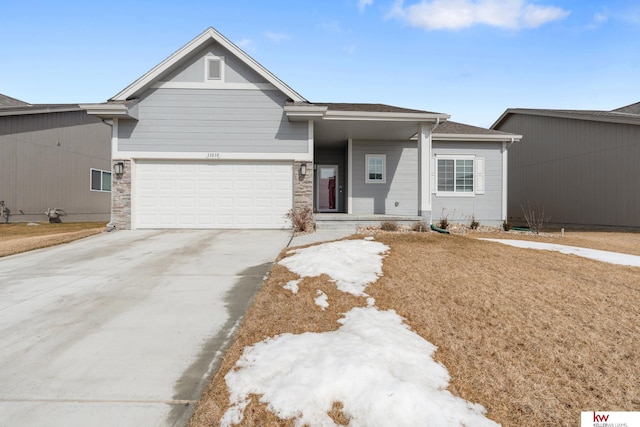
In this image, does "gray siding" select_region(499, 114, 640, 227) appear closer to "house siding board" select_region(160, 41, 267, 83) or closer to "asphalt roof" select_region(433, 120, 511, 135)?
"asphalt roof" select_region(433, 120, 511, 135)

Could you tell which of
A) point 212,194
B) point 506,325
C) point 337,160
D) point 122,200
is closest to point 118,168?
point 122,200

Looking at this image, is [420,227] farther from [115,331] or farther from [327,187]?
[115,331]

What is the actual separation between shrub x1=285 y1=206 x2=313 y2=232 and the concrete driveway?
3.16 metres

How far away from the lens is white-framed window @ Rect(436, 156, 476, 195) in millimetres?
14148

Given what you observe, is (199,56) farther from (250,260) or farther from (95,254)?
(250,260)

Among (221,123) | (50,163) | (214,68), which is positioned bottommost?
(50,163)

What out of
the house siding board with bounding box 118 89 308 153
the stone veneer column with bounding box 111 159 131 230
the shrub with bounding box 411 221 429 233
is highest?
the house siding board with bounding box 118 89 308 153

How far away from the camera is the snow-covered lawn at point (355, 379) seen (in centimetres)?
217

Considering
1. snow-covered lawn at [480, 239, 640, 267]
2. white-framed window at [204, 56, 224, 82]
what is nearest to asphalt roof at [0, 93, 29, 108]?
white-framed window at [204, 56, 224, 82]

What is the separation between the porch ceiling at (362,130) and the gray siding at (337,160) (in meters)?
1.12

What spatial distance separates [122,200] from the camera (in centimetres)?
1089

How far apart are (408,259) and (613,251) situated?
20.7 ft

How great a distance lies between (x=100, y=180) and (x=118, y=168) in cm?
1079

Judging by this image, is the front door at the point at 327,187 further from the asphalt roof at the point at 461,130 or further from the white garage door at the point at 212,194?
the asphalt roof at the point at 461,130
